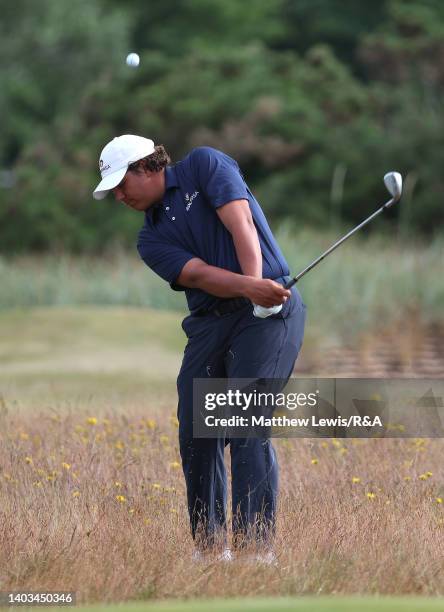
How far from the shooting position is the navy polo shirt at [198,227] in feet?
19.6

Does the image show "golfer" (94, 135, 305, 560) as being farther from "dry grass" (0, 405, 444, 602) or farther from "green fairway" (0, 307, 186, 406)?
"green fairway" (0, 307, 186, 406)

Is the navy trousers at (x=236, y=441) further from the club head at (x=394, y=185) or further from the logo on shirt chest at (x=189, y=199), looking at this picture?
the club head at (x=394, y=185)

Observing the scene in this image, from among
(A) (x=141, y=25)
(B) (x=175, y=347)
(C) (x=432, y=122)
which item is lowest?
(B) (x=175, y=347)

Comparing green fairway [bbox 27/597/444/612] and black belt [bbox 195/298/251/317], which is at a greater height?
black belt [bbox 195/298/251/317]

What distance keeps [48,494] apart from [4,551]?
1341mm

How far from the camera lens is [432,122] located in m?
32.6

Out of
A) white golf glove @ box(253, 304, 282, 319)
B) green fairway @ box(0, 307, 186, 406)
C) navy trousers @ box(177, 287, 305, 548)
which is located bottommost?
green fairway @ box(0, 307, 186, 406)

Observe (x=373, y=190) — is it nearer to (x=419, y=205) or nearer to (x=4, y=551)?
(x=419, y=205)

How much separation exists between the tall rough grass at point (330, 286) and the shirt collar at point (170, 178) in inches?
427

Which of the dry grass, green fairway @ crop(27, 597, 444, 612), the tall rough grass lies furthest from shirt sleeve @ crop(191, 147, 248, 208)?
the tall rough grass

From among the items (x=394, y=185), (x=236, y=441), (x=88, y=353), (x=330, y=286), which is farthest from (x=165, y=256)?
(x=330, y=286)

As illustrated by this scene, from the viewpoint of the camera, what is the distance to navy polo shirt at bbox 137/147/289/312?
599cm

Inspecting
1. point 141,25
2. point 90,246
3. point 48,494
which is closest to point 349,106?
point 90,246

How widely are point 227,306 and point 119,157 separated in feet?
2.44
